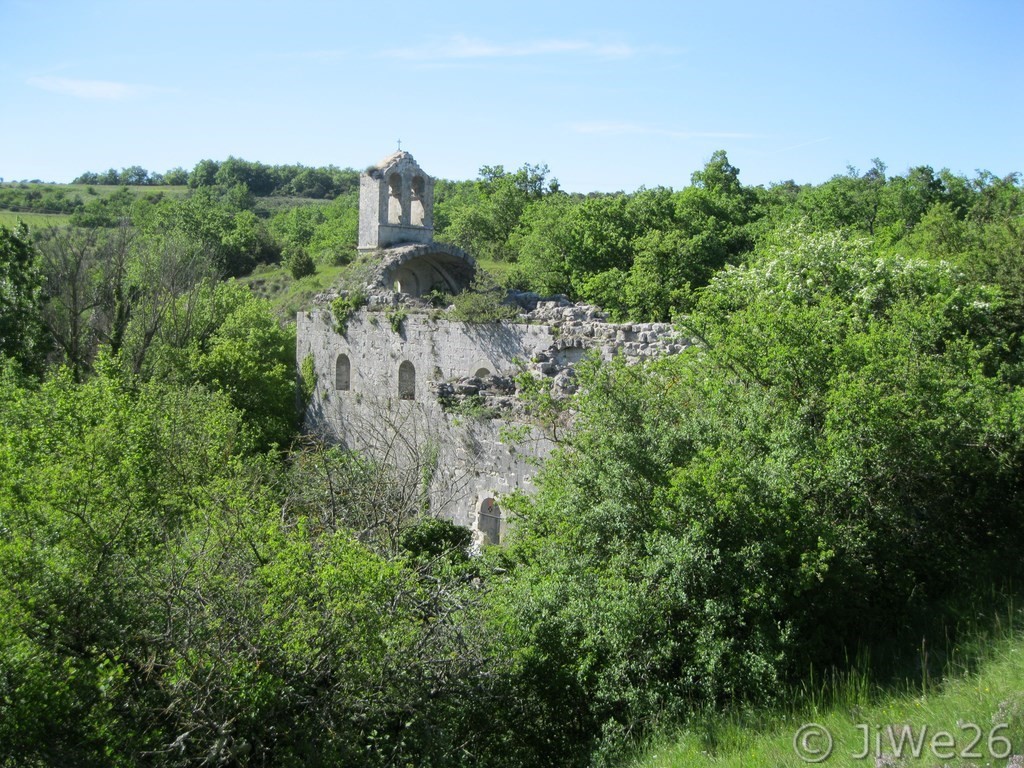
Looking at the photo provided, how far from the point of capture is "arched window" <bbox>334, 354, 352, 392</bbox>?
23.7 meters

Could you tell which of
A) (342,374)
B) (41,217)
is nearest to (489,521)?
(342,374)

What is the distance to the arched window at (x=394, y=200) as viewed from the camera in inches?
997

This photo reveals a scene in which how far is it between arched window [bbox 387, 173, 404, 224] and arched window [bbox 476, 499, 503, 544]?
11972 mm

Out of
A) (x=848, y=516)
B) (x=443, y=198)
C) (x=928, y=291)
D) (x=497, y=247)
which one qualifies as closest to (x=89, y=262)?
(x=497, y=247)

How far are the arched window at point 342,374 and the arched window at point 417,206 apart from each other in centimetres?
458

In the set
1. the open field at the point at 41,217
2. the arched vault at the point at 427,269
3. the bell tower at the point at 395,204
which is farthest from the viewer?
the open field at the point at 41,217

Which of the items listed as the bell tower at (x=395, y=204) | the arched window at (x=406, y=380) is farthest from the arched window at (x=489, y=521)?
the bell tower at (x=395, y=204)

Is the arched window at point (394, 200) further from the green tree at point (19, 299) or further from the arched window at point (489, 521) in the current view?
the arched window at point (489, 521)

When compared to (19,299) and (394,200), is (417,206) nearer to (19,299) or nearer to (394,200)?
(394,200)

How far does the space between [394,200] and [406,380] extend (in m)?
6.01

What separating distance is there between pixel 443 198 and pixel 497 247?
2876cm

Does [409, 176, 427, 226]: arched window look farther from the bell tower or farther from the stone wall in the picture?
the stone wall

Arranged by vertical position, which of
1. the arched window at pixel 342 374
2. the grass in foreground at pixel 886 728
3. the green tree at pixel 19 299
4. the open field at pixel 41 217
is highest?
the open field at pixel 41 217

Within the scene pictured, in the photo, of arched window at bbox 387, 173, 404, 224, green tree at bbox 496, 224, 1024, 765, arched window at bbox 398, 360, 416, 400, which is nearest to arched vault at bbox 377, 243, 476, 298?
arched window at bbox 387, 173, 404, 224
